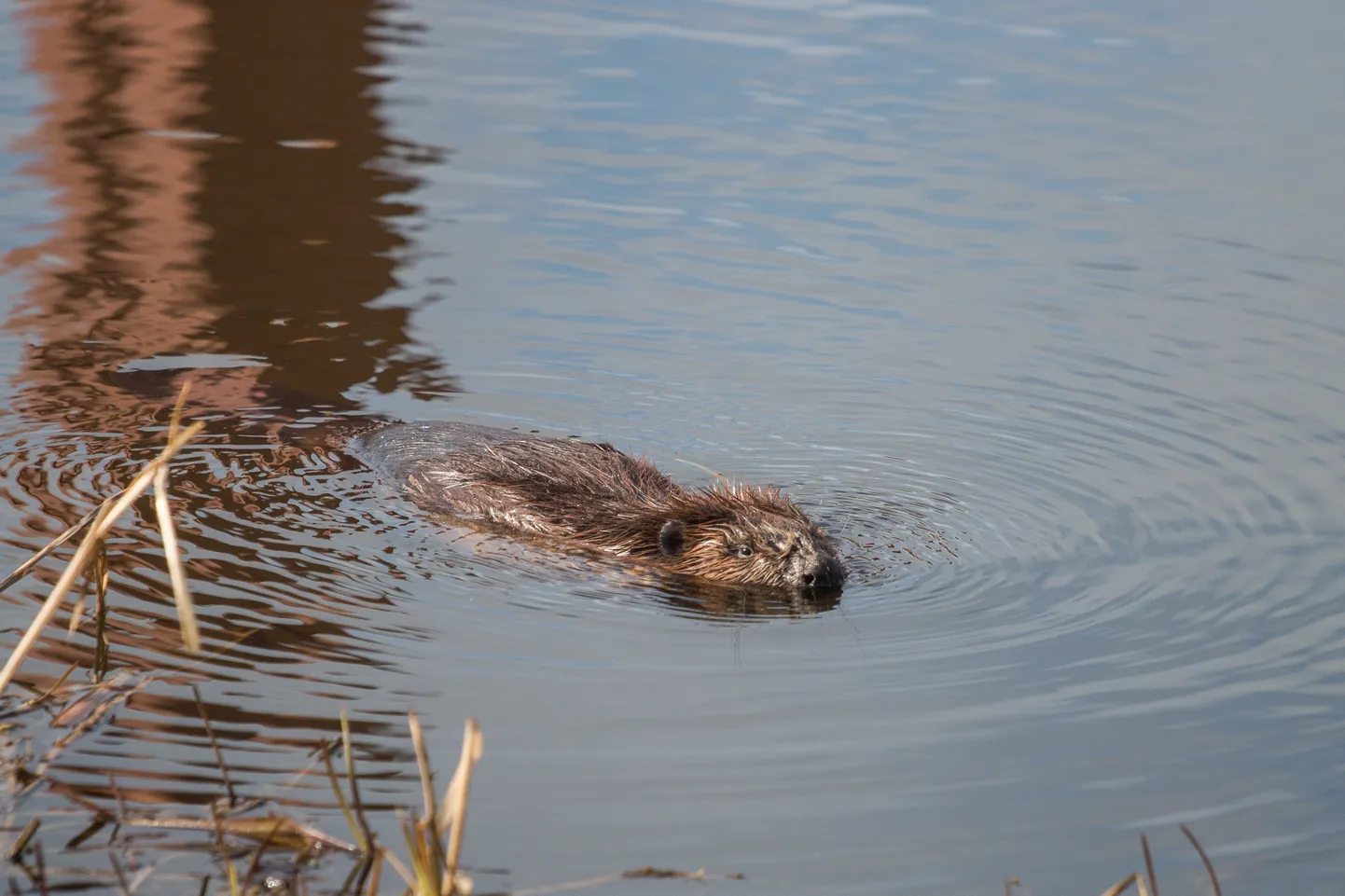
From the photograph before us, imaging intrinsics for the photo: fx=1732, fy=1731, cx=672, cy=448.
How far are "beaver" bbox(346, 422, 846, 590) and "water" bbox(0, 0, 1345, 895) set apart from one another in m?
0.20

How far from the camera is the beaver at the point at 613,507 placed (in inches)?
239

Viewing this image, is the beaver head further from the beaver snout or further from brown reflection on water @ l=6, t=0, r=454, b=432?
brown reflection on water @ l=6, t=0, r=454, b=432

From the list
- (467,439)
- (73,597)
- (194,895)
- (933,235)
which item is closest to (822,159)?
(933,235)

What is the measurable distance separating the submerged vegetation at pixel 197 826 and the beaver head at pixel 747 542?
6.65 ft

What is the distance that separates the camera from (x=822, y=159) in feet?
36.0

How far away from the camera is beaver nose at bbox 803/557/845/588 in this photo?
5.87m

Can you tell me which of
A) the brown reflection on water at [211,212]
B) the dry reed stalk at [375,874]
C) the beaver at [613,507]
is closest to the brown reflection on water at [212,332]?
the brown reflection on water at [211,212]

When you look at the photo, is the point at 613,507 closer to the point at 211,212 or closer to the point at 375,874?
the point at 375,874

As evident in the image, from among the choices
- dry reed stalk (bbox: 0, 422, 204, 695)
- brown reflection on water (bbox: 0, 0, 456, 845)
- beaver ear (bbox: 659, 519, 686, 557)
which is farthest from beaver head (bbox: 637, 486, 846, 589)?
dry reed stalk (bbox: 0, 422, 204, 695)

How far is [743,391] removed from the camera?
7.93m

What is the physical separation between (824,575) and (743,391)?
2180mm

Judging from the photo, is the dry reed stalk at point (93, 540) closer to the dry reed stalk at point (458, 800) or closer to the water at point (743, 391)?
the water at point (743, 391)

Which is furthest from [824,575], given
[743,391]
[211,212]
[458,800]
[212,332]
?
[211,212]

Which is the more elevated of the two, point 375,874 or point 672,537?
point 375,874
